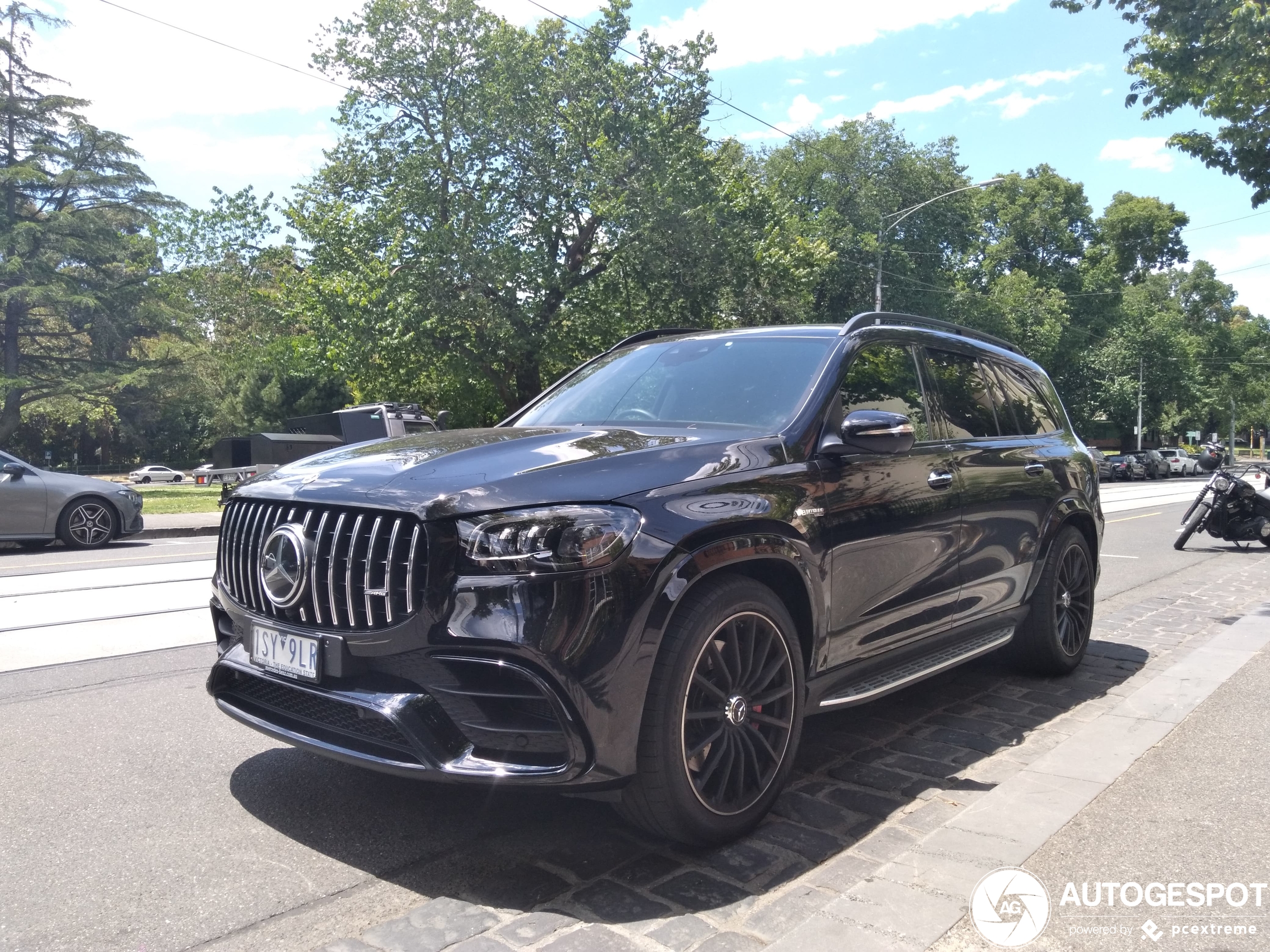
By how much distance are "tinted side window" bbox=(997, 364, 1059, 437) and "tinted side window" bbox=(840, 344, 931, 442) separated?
1.12m

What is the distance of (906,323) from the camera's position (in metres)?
4.70

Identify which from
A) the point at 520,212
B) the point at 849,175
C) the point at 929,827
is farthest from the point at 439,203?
the point at 929,827

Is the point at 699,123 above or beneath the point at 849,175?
beneath

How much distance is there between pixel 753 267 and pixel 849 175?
17.7m

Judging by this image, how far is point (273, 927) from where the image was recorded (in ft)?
8.69

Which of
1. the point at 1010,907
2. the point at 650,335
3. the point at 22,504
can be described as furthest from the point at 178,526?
the point at 1010,907

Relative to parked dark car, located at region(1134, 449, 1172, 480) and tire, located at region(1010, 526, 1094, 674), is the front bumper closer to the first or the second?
tire, located at region(1010, 526, 1094, 674)

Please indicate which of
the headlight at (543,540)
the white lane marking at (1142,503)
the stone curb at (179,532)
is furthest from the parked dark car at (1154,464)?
the headlight at (543,540)

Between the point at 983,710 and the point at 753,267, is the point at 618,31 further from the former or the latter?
the point at 983,710

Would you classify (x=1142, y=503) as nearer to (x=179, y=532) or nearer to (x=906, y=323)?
(x=179, y=532)

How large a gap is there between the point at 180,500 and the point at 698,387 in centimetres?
2401

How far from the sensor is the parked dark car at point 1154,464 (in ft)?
161

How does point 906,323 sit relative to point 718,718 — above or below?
above

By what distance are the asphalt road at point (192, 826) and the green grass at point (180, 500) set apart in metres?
11.6
